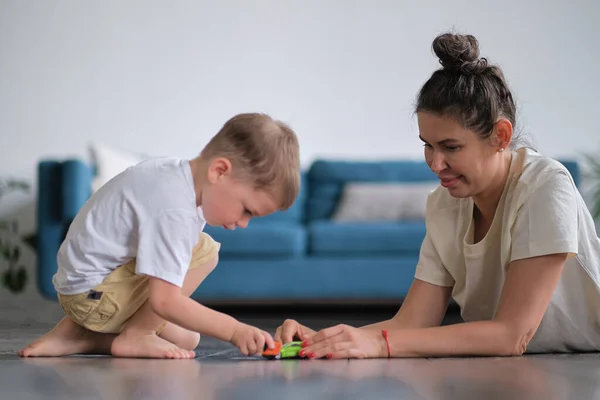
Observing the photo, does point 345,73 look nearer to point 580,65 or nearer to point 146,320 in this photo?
point 580,65

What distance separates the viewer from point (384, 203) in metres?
4.54

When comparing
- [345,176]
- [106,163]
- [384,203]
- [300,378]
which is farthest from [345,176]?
[300,378]

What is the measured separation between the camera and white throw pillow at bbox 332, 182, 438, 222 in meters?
4.48

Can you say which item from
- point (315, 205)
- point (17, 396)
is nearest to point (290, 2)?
point (315, 205)

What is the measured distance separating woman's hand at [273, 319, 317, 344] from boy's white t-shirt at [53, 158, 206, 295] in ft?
1.01

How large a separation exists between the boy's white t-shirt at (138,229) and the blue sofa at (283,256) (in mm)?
2096

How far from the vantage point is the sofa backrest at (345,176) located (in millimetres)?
4812

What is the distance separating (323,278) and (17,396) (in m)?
2.80

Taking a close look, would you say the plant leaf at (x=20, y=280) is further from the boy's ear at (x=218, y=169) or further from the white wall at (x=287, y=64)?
the boy's ear at (x=218, y=169)

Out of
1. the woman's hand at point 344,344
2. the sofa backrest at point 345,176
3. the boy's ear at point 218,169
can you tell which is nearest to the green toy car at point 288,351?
the woman's hand at point 344,344

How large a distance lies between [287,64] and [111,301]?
3732 mm

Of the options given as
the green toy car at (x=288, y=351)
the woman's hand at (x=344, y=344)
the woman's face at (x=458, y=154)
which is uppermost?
the woman's face at (x=458, y=154)

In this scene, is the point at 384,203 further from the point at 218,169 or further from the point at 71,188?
the point at 218,169

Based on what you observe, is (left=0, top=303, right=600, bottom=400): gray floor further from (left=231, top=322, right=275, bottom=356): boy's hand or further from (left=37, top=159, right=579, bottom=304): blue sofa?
(left=37, top=159, right=579, bottom=304): blue sofa
